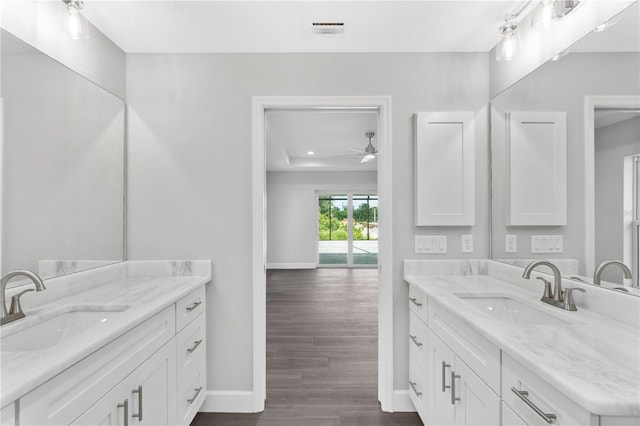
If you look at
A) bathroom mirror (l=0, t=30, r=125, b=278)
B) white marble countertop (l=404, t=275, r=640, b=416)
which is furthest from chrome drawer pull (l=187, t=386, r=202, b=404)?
white marble countertop (l=404, t=275, r=640, b=416)

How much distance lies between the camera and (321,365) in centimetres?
273

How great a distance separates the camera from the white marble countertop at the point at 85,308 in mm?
818

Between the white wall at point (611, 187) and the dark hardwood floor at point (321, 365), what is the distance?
4.96ft

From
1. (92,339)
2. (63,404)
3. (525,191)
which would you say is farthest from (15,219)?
(525,191)

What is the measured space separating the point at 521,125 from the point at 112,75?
8.47 ft

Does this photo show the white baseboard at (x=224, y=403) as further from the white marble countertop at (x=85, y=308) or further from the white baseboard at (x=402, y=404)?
the white baseboard at (x=402, y=404)

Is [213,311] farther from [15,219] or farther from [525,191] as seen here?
[525,191]

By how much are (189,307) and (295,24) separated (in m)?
1.80

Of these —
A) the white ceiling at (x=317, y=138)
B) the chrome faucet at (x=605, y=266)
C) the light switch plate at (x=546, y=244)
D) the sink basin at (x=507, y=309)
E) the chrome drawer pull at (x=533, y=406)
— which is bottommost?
the chrome drawer pull at (x=533, y=406)

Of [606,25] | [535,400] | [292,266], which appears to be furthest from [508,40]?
[292,266]

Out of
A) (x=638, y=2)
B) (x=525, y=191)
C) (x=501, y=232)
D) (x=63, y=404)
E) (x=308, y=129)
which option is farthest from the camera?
(x=308, y=129)

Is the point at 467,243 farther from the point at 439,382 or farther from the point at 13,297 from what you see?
the point at 13,297

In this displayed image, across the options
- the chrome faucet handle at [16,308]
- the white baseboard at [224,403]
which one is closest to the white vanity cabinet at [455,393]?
the white baseboard at [224,403]

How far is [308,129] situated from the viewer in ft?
15.9
